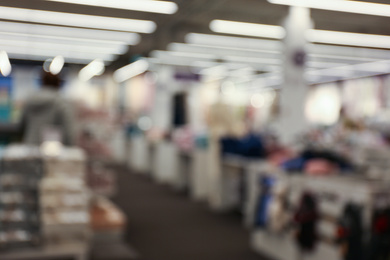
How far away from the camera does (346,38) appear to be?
9.07 metres

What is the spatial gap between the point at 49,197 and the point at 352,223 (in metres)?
2.56

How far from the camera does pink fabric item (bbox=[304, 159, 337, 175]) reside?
441cm

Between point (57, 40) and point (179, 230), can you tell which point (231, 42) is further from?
point (179, 230)

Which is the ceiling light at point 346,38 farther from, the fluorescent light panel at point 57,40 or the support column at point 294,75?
the fluorescent light panel at point 57,40

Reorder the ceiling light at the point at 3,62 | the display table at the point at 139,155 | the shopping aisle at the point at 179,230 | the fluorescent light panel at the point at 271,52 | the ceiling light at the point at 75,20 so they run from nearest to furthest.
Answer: the shopping aisle at the point at 179,230, the ceiling light at the point at 75,20, the fluorescent light panel at the point at 271,52, the ceiling light at the point at 3,62, the display table at the point at 139,155

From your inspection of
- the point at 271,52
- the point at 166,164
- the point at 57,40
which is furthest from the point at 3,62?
the point at 271,52

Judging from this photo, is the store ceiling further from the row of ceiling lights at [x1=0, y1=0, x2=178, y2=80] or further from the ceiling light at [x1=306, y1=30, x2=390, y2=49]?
the ceiling light at [x1=306, y1=30, x2=390, y2=49]

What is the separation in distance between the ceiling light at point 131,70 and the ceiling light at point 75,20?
235 inches

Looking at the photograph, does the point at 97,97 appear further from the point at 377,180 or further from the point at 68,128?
the point at 377,180

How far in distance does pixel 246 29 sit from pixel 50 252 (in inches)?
226

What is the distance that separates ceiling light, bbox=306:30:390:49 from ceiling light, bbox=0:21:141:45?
3.75 metres

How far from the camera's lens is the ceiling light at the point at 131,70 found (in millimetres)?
15297

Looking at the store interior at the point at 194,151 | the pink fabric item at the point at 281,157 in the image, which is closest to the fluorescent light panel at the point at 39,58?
the store interior at the point at 194,151

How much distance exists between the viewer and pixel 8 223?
3.75 m
